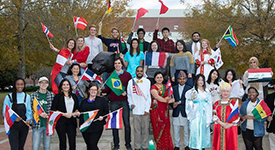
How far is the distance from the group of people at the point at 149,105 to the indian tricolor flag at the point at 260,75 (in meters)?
0.34

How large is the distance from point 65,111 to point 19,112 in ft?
3.05

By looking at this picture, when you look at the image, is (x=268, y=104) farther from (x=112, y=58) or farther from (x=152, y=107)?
(x=112, y=58)

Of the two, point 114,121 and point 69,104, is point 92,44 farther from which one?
point 114,121

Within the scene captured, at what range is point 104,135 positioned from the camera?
746 centimetres

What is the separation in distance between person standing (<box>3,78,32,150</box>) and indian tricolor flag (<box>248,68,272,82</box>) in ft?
16.3

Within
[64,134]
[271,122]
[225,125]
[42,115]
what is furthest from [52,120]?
[271,122]

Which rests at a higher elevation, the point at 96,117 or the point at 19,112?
the point at 19,112

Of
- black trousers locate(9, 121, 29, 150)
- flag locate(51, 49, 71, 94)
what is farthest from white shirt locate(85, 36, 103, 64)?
black trousers locate(9, 121, 29, 150)

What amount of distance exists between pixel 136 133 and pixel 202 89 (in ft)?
5.64

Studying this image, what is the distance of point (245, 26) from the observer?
580 inches

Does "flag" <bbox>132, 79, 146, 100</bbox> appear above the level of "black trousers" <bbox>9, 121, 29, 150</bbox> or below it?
above

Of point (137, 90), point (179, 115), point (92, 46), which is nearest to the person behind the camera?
point (137, 90)

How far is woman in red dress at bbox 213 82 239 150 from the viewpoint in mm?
6277

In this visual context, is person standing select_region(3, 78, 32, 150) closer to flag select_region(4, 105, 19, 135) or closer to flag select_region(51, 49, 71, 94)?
flag select_region(4, 105, 19, 135)
